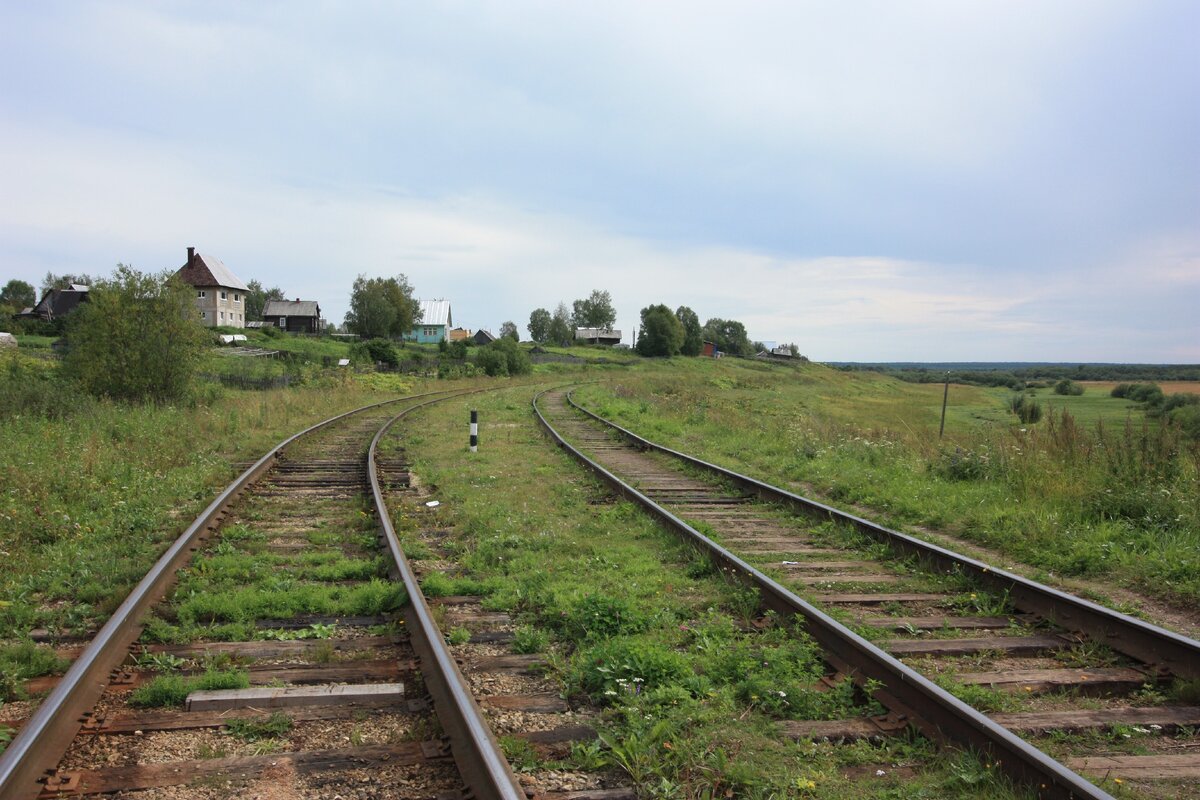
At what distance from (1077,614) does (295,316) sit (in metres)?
107

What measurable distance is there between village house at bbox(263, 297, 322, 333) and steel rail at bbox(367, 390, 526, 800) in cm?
10398

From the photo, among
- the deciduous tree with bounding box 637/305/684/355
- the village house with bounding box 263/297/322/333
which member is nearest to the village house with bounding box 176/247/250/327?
the village house with bounding box 263/297/322/333

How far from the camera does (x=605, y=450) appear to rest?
1517 centimetres

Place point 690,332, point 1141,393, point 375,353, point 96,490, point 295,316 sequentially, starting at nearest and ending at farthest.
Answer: point 96,490 → point 1141,393 → point 375,353 → point 295,316 → point 690,332

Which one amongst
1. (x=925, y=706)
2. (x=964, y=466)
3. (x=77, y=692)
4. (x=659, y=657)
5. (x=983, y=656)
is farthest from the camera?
(x=964, y=466)

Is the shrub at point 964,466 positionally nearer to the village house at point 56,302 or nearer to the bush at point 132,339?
the bush at point 132,339

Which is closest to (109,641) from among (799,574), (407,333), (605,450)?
(799,574)

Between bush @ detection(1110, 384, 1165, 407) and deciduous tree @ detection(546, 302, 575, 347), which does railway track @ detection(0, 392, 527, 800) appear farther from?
deciduous tree @ detection(546, 302, 575, 347)

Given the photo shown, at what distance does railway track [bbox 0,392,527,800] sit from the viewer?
3209mm

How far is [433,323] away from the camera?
120 m

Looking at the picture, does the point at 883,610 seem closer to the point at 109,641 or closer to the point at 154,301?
the point at 109,641

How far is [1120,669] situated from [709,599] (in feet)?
8.61

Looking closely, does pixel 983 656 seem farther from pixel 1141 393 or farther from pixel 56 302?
pixel 56 302

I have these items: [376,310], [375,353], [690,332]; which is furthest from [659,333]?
[375,353]
